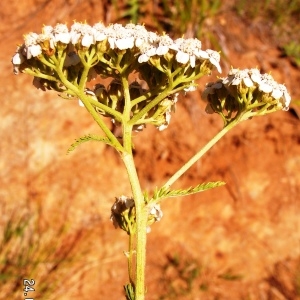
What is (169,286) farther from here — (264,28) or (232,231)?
(264,28)

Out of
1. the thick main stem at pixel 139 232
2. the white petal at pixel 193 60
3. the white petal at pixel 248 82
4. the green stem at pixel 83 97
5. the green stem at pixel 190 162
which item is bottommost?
the thick main stem at pixel 139 232

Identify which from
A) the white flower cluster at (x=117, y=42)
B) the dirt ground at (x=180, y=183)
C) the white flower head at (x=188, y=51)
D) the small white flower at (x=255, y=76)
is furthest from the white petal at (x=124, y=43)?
the dirt ground at (x=180, y=183)

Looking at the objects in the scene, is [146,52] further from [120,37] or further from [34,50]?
[34,50]

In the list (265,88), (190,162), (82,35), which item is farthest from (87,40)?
(265,88)

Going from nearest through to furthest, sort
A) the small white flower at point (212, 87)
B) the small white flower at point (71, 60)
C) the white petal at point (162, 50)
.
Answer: the white petal at point (162, 50) < the small white flower at point (71, 60) < the small white flower at point (212, 87)

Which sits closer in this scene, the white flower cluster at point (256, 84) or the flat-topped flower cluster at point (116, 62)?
the flat-topped flower cluster at point (116, 62)

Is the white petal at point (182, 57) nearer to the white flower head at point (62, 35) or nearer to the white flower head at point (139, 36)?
the white flower head at point (139, 36)
